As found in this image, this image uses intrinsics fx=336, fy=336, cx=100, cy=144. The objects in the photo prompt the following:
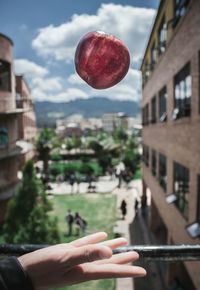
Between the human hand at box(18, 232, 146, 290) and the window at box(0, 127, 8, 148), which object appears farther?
the window at box(0, 127, 8, 148)

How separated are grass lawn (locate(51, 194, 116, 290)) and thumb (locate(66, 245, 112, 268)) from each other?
712 inches

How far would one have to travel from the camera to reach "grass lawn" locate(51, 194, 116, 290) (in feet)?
71.1

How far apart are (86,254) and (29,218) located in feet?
33.9

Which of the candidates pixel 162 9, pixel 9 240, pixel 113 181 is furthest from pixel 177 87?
pixel 113 181

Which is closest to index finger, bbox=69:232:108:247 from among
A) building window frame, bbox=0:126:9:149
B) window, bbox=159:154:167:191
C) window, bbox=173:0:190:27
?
window, bbox=173:0:190:27

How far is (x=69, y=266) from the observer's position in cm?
110

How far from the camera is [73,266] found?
1114mm

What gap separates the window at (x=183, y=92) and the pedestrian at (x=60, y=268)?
9.35 m

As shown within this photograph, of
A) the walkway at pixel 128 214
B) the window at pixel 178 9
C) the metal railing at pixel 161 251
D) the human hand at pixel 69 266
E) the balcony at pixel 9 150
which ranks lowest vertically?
the walkway at pixel 128 214

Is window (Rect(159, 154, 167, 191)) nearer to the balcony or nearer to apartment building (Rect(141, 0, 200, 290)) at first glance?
apartment building (Rect(141, 0, 200, 290))

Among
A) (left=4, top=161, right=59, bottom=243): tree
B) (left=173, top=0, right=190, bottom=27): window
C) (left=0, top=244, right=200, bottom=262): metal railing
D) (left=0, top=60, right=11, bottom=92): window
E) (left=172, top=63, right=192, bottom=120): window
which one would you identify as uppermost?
(left=173, top=0, right=190, bottom=27): window

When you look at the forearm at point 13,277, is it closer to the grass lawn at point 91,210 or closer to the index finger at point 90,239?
the index finger at point 90,239

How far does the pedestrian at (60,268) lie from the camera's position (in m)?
1.03

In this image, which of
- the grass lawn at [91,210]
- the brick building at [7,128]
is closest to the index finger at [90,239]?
the grass lawn at [91,210]
